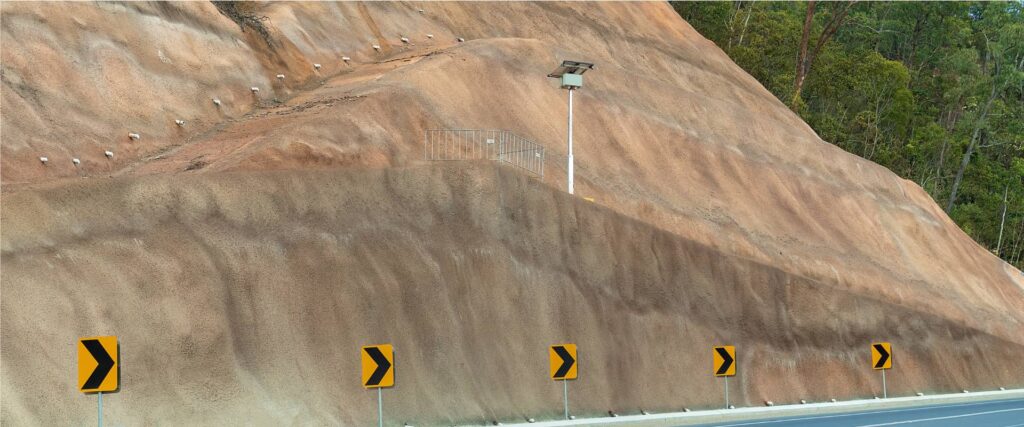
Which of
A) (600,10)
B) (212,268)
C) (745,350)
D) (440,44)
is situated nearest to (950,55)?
(600,10)

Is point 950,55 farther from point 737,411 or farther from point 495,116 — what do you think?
point 737,411

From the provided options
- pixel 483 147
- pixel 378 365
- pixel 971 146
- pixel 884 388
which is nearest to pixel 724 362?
pixel 884 388

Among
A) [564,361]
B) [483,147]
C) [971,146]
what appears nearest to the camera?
[564,361]

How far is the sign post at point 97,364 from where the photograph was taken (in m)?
15.1

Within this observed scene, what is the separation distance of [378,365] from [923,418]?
11430mm

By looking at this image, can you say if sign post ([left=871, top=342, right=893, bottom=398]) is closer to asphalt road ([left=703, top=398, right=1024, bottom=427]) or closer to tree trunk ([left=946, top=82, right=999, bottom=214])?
asphalt road ([left=703, top=398, right=1024, bottom=427])

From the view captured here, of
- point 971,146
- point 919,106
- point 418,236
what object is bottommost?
point 418,236

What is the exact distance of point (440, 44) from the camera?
42.3m

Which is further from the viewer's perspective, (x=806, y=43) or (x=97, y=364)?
(x=806, y=43)

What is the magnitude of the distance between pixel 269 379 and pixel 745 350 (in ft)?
45.4

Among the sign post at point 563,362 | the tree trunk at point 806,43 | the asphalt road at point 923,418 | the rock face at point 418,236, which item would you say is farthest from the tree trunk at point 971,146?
the sign post at point 563,362

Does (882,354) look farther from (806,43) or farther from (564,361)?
(806,43)

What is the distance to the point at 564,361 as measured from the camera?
23.1 metres

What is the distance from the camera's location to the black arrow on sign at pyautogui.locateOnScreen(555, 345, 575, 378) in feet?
75.5
